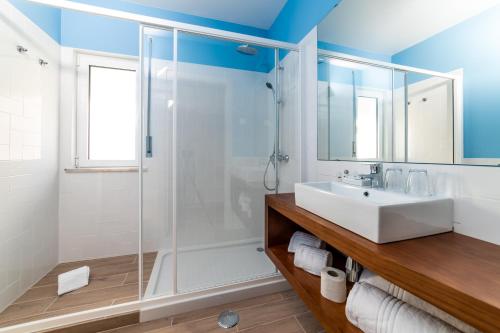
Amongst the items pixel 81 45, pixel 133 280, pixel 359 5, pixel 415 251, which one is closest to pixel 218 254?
pixel 133 280

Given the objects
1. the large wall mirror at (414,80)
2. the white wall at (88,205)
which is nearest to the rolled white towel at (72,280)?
the white wall at (88,205)

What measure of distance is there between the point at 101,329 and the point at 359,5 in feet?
8.11

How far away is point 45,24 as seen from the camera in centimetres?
166

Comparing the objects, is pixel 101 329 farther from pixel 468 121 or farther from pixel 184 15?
pixel 184 15

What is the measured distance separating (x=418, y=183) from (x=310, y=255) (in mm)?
643

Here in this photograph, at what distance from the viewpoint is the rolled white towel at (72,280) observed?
151 cm

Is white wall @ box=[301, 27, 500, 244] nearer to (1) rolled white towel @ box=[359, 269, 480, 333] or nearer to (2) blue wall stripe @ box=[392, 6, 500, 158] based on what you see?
(2) blue wall stripe @ box=[392, 6, 500, 158]

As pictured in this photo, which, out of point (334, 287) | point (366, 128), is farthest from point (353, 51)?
point (334, 287)

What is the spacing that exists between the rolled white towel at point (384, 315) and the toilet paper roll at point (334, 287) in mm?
106

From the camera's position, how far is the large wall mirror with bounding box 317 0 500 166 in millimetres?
729

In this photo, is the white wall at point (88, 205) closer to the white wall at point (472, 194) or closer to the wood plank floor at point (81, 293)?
the wood plank floor at point (81, 293)

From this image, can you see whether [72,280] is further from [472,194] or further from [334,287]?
[472,194]

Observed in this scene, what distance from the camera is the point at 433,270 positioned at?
20.4 inches

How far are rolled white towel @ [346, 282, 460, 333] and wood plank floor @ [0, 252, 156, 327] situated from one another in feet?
4.59
